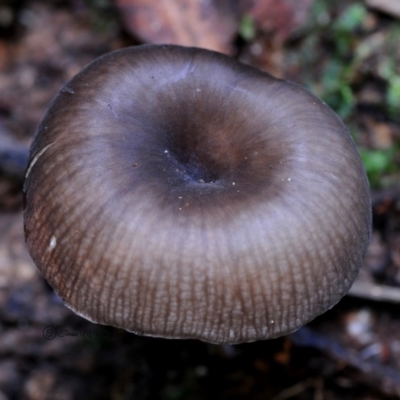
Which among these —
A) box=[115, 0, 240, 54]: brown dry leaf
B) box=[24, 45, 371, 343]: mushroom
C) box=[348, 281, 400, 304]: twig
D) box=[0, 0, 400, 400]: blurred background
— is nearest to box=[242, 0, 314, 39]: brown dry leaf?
box=[0, 0, 400, 400]: blurred background

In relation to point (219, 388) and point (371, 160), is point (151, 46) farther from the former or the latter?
point (219, 388)

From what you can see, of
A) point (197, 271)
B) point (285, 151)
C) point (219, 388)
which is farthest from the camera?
point (219, 388)

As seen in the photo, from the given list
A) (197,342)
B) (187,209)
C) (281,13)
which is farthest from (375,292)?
(281,13)

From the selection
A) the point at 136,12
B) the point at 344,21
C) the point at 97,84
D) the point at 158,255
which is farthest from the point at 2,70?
the point at 158,255

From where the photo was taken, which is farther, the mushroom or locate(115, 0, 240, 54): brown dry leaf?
locate(115, 0, 240, 54): brown dry leaf

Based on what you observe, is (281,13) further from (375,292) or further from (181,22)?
(375,292)

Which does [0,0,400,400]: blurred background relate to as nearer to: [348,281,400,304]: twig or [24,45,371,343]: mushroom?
[348,281,400,304]: twig

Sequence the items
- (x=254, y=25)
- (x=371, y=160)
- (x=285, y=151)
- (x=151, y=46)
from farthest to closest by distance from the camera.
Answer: (x=254, y=25) < (x=371, y=160) < (x=151, y=46) < (x=285, y=151)
